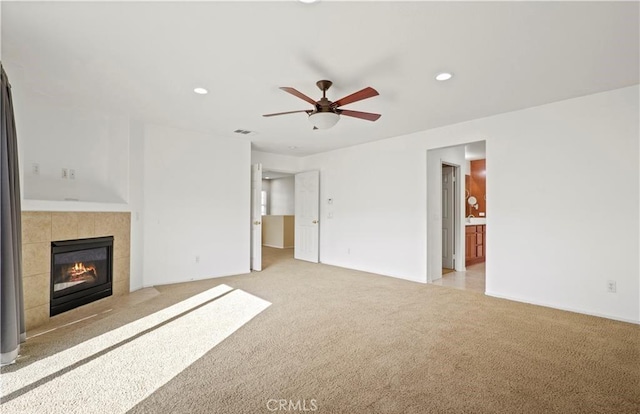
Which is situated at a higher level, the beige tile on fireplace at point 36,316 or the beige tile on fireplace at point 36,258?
the beige tile on fireplace at point 36,258

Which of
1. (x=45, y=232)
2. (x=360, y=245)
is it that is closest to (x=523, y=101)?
(x=360, y=245)

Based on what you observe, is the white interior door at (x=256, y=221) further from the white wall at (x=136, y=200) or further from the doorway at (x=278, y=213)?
the doorway at (x=278, y=213)

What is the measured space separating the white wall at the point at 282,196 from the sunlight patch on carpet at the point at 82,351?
6.89 metres

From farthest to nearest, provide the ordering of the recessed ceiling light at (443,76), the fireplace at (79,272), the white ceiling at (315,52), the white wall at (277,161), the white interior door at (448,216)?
the white wall at (277,161), the white interior door at (448,216), the fireplace at (79,272), the recessed ceiling light at (443,76), the white ceiling at (315,52)

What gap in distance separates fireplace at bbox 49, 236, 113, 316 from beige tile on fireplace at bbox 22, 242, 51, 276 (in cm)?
9

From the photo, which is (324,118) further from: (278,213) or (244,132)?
(278,213)

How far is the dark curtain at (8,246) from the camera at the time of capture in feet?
7.77

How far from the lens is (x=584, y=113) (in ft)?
11.9

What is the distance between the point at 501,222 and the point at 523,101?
62.3 inches

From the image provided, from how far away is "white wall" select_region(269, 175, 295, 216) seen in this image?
1067 centimetres

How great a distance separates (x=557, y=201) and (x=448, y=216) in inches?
109

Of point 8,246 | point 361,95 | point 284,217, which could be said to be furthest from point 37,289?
point 284,217

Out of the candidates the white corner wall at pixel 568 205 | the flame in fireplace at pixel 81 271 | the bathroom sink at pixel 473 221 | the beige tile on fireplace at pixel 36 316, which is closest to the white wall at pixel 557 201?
the white corner wall at pixel 568 205

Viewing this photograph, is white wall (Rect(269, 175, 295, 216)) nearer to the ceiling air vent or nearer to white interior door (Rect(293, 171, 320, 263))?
white interior door (Rect(293, 171, 320, 263))
